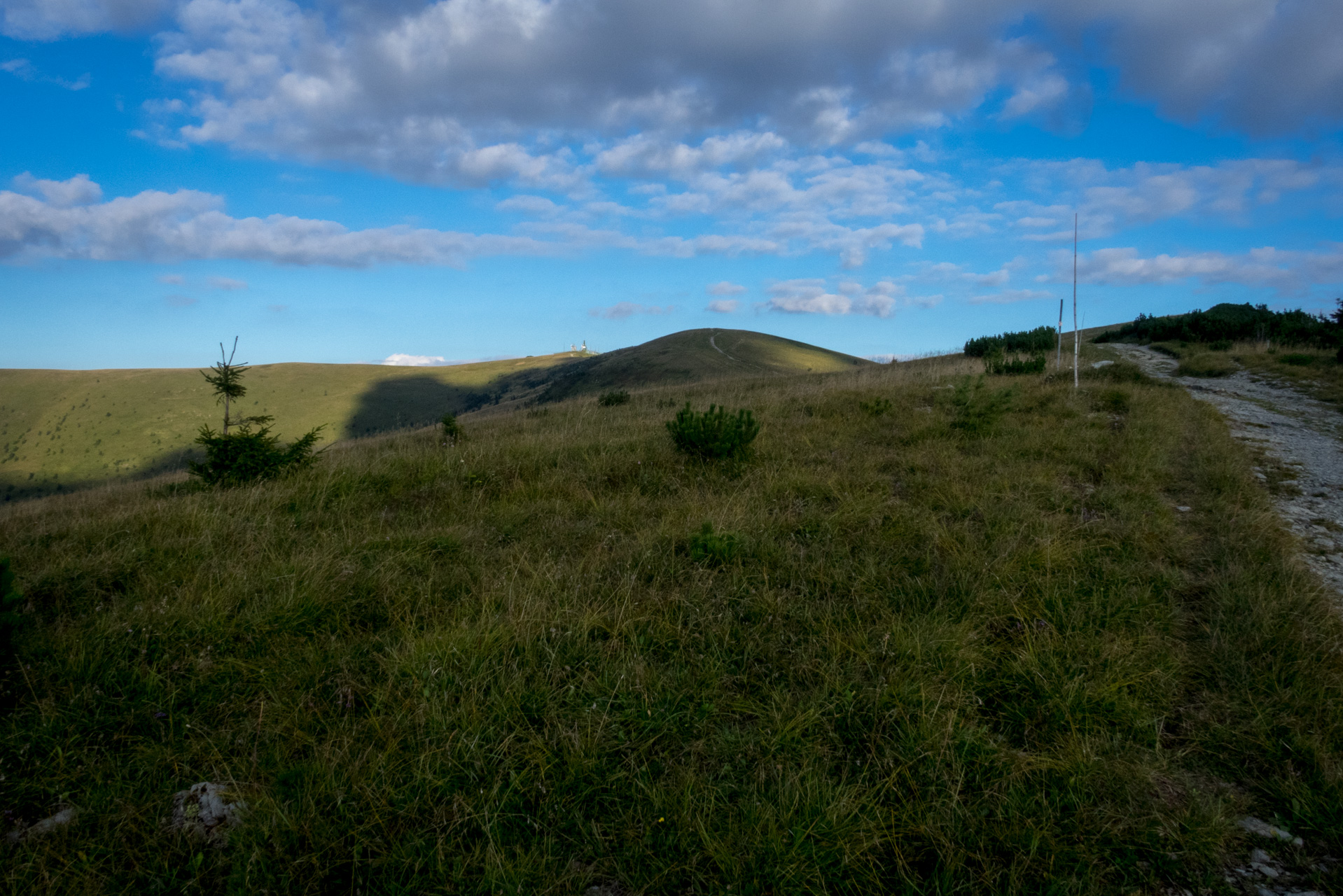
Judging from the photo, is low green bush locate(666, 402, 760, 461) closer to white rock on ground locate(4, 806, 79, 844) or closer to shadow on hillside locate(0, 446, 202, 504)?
white rock on ground locate(4, 806, 79, 844)

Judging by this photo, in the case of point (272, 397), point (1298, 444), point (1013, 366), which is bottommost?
point (1298, 444)

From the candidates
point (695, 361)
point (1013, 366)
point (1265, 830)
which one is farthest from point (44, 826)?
point (695, 361)

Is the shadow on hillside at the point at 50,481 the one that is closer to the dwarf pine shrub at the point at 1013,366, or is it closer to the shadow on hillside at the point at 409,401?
the shadow on hillside at the point at 409,401

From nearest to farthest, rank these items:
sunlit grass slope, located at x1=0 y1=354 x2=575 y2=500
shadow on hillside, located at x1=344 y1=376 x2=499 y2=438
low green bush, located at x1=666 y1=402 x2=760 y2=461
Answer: low green bush, located at x1=666 y1=402 x2=760 y2=461
sunlit grass slope, located at x1=0 y1=354 x2=575 y2=500
shadow on hillside, located at x1=344 y1=376 x2=499 y2=438

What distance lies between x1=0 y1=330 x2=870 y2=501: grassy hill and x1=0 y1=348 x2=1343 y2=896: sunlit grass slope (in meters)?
61.7

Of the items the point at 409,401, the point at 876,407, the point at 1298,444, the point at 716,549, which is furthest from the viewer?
the point at 409,401

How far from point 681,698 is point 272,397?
140 meters

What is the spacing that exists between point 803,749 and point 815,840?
42cm

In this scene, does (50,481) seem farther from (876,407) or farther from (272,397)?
(876,407)

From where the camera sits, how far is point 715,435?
7.41 metres

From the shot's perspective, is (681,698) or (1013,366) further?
(1013,366)

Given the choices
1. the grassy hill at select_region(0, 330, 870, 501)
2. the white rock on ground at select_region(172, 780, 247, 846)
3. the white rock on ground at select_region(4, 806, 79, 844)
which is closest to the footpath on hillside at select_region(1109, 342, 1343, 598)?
the white rock on ground at select_region(172, 780, 247, 846)

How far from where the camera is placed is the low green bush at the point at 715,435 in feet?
24.2

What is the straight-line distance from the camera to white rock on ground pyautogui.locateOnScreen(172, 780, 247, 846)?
2404mm
